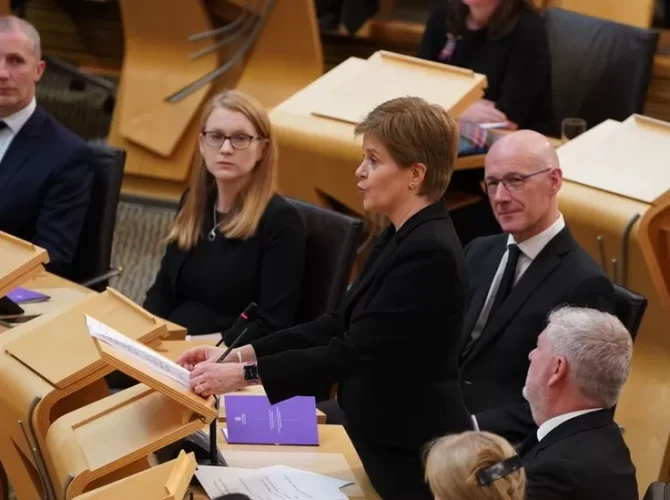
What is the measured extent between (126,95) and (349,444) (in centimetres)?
383

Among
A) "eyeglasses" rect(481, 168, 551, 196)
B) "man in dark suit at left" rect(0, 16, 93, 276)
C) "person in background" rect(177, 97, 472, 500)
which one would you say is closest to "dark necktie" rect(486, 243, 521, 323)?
"eyeglasses" rect(481, 168, 551, 196)

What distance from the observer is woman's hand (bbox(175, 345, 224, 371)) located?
2.61 meters

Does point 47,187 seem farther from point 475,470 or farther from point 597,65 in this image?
point 475,470

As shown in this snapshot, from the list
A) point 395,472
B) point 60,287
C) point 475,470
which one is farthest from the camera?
point 60,287

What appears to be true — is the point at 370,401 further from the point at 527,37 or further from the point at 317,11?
the point at 317,11

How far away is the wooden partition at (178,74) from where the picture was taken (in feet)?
19.7

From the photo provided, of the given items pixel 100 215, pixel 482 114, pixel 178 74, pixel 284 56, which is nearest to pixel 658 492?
pixel 100 215

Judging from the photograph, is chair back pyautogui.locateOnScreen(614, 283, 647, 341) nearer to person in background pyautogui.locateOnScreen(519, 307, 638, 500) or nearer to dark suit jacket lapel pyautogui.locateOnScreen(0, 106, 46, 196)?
person in background pyautogui.locateOnScreen(519, 307, 638, 500)

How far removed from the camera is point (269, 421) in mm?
2789

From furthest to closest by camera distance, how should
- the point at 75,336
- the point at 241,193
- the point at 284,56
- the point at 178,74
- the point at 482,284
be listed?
the point at 178,74 < the point at 284,56 < the point at 241,193 < the point at 482,284 < the point at 75,336

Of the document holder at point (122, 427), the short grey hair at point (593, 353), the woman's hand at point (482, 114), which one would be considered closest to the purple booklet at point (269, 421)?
the document holder at point (122, 427)

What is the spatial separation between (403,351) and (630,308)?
2.73 ft

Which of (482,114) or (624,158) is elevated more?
(624,158)

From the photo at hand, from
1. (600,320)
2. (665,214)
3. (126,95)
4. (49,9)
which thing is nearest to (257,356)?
(600,320)
